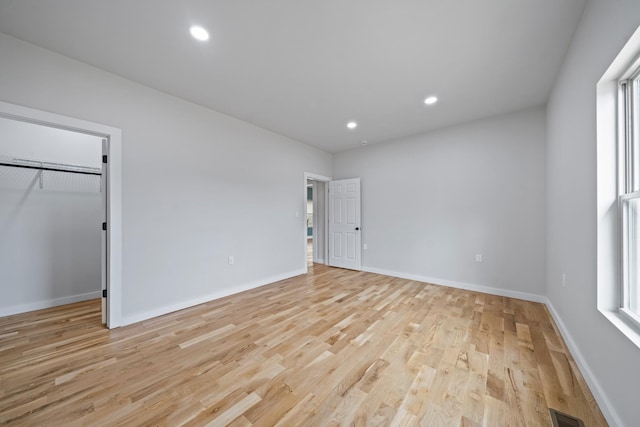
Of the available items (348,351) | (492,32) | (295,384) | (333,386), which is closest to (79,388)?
(295,384)

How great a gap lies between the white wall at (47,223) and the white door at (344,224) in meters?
4.16

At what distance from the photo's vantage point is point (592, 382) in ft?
4.96

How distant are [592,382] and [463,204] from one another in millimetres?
2618

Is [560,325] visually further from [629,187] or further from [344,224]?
[344,224]

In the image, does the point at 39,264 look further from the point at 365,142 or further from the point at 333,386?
the point at 365,142

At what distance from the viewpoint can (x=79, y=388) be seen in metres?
1.58

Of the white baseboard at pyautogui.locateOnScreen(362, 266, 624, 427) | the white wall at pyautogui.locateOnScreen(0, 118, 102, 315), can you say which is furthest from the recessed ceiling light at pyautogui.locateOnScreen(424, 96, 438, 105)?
the white wall at pyautogui.locateOnScreen(0, 118, 102, 315)

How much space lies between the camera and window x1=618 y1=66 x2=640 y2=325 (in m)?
1.32

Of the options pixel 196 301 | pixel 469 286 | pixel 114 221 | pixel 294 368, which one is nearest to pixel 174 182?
pixel 114 221

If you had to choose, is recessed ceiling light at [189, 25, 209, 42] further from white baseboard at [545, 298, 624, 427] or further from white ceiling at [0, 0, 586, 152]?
white baseboard at [545, 298, 624, 427]

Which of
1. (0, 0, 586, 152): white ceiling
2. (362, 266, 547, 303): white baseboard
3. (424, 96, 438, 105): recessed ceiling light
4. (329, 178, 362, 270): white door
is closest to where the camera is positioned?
(0, 0, 586, 152): white ceiling

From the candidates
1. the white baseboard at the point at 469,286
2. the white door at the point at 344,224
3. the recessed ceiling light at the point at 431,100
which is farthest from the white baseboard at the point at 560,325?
the recessed ceiling light at the point at 431,100

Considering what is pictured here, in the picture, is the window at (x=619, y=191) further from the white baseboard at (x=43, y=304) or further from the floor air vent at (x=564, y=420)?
the white baseboard at (x=43, y=304)

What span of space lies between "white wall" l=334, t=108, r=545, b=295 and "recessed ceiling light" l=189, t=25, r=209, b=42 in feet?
11.7
